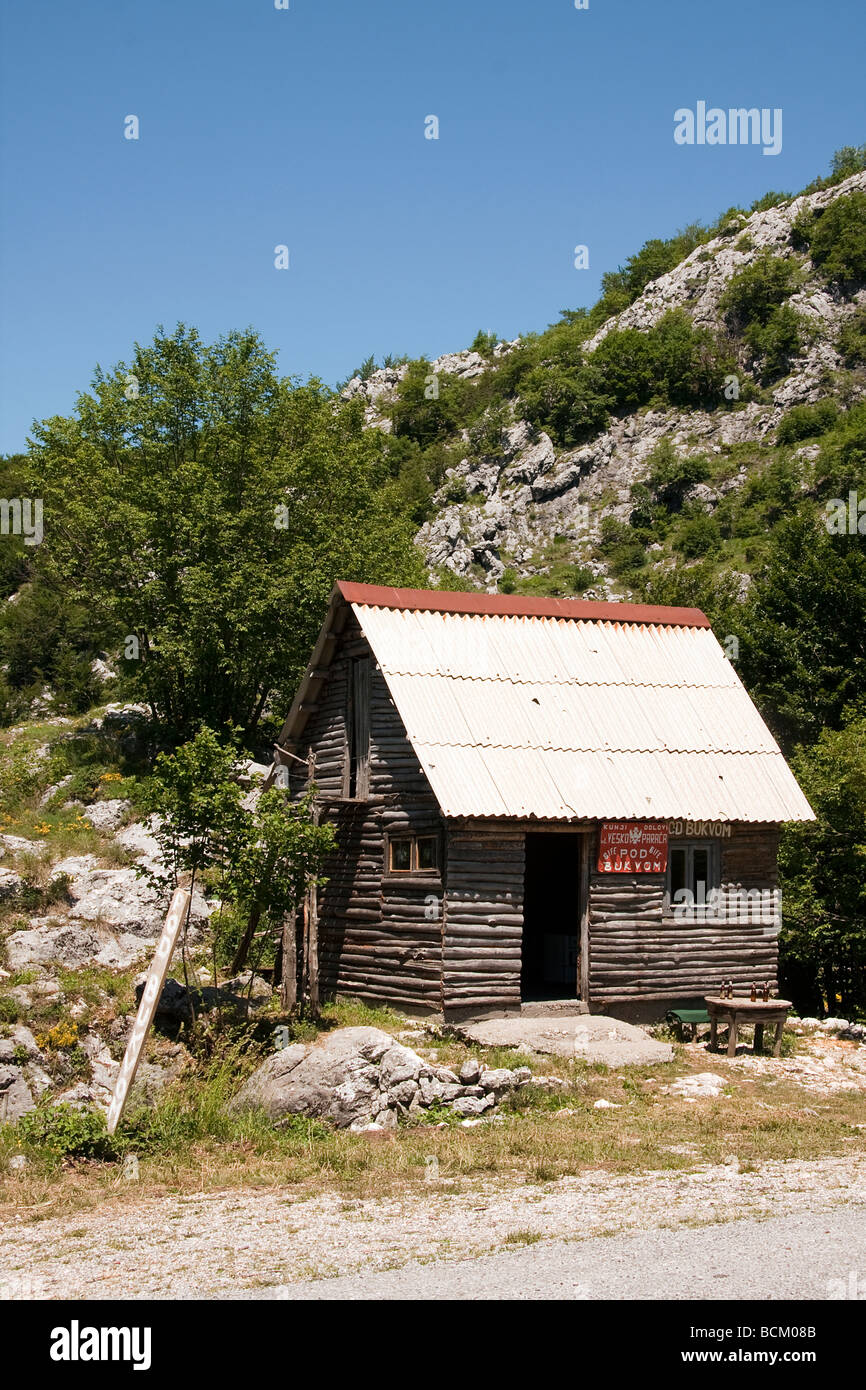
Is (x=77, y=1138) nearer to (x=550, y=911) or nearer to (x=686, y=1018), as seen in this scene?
(x=686, y=1018)

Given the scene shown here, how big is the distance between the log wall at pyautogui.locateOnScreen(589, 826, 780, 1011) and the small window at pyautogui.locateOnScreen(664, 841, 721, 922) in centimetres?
16

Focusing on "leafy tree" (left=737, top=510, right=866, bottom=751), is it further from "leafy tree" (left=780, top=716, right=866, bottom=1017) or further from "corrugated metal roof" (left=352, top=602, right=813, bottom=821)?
"corrugated metal roof" (left=352, top=602, right=813, bottom=821)

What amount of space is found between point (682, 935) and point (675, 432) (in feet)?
199

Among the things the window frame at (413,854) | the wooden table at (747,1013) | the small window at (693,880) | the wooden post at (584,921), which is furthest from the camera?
the small window at (693,880)

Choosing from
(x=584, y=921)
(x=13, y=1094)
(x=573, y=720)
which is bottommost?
(x=13, y=1094)

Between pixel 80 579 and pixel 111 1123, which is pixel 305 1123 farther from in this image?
pixel 80 579

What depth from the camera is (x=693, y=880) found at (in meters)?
21.1

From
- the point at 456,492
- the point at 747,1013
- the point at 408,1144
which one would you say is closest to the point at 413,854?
the point at 747,1013

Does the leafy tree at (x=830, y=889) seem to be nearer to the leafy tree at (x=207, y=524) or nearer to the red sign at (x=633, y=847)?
the red sign at (x=633, y=847)

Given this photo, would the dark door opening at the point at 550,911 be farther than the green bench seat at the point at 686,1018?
Yes

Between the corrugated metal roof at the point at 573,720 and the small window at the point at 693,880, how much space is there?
947mm

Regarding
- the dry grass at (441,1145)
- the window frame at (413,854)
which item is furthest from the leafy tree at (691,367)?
the dry grass at (441,1145)

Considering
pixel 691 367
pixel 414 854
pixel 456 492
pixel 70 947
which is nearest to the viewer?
pixel 414 854

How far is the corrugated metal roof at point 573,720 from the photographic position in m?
19.7
